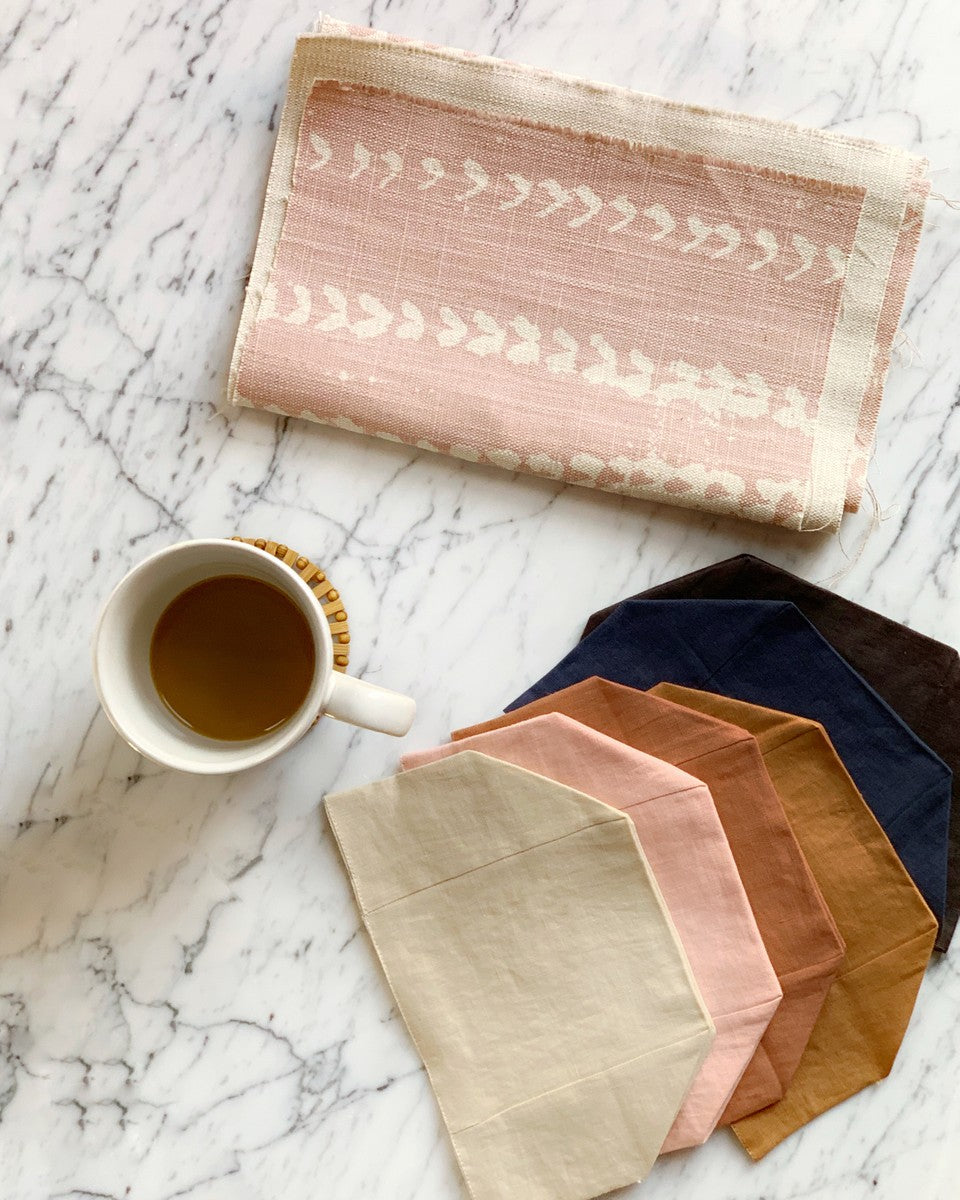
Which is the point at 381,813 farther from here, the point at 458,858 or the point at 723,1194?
the point at 723,1194

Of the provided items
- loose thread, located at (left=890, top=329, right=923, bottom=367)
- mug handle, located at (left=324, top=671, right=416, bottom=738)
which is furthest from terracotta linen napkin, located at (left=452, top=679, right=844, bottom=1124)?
loose thread, located at (left=890, top=329, right=923, bottom=367)

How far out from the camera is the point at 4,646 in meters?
0.72

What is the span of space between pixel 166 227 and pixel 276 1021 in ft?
1.83

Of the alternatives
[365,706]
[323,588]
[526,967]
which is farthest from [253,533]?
[526,967]

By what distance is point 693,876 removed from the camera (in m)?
0.67

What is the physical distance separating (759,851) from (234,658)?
0.36m

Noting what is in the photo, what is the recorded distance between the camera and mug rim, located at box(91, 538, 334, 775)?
1.94 feet

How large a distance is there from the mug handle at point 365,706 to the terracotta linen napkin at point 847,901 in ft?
0.62

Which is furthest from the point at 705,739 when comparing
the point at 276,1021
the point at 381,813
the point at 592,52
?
the point at 592,52

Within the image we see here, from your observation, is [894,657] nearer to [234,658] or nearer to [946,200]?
[946,200]

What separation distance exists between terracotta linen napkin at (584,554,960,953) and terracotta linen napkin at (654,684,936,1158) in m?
0.04

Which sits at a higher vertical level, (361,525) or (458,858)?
(361,525)

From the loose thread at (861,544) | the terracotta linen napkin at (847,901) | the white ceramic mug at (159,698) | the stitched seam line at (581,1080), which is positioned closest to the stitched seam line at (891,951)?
the terracotta linen napkin at (847,901)

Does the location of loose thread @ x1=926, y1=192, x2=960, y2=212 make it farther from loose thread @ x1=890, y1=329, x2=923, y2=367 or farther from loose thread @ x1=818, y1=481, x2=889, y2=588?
loose thread @ x1=818, y1=481, x2=889, y2=588
